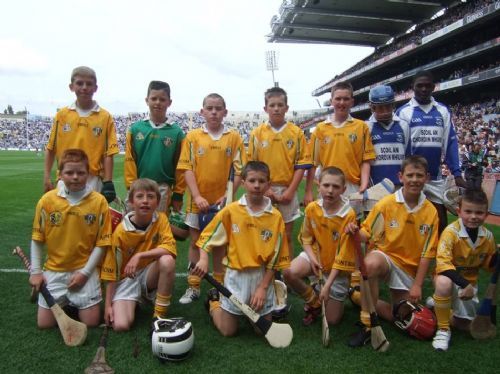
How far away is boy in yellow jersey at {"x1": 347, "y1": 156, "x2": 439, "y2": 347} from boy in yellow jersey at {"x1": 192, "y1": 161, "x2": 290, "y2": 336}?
2.40 ft

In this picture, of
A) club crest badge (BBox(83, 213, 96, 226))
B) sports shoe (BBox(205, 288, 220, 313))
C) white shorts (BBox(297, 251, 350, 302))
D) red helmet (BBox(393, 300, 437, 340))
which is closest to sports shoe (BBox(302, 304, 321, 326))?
white shorts (BBox(297, 251, 350, 302))

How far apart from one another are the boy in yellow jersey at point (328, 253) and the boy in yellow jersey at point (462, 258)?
66 cm

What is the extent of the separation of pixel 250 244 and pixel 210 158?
1.14 meters

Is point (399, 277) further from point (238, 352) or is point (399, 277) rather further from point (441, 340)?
point (238, 352)

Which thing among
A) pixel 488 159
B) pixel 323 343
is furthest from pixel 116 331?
pixel 488 159

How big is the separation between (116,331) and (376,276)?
198 cm

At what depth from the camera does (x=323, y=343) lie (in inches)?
120

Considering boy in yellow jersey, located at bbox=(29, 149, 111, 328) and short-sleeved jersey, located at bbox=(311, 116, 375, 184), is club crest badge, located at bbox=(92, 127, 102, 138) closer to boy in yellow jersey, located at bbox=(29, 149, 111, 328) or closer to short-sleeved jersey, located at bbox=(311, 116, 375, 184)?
boy in yellow jersey, located at bbox=(29, 149, 111, 328)

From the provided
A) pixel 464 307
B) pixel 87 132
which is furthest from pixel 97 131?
pixel 464 307

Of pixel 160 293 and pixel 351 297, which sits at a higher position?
pixel 160 293

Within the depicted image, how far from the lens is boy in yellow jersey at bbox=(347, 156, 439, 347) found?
3375mm

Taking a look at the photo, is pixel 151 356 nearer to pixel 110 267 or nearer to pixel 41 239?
pixel 110 267

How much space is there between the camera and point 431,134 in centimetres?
421

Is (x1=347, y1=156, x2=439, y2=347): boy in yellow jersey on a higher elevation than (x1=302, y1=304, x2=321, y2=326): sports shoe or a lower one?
higher
